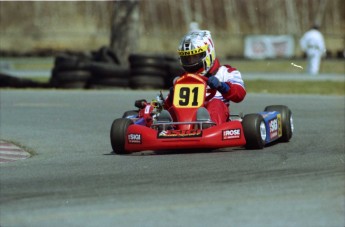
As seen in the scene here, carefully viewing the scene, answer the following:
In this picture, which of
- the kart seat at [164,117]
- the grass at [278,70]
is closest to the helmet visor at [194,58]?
the kart seat at [164,117]

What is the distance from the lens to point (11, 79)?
20.2m

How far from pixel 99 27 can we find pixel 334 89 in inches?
981

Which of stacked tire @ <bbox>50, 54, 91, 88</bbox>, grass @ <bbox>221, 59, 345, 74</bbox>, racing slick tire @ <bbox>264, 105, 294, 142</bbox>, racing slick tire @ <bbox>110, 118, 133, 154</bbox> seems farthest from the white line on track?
grass @ <bbox>221, 59, 345, 74</bbox>

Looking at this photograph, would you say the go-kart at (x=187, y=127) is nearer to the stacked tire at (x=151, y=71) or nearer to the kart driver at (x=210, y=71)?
the kart driver at (x=210, y=71)

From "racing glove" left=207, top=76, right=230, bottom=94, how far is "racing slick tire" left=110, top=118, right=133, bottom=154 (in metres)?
0.86

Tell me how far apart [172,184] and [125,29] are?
52.9 feet

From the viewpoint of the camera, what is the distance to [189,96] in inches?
379

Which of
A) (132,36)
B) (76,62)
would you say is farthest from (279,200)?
(132,36)

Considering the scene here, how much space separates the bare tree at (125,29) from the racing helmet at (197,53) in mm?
12990

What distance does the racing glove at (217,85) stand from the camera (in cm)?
962

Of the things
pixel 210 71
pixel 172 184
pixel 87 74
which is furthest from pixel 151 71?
pixel 172 184

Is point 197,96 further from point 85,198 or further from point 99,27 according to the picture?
point 99,27

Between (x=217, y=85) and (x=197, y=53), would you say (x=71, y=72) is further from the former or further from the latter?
(x=217, y=85)

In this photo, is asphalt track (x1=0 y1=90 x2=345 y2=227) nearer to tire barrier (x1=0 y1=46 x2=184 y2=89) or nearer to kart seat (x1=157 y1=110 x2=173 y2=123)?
kart seat (x1=157 y1=110 x2=173 y2=123)
